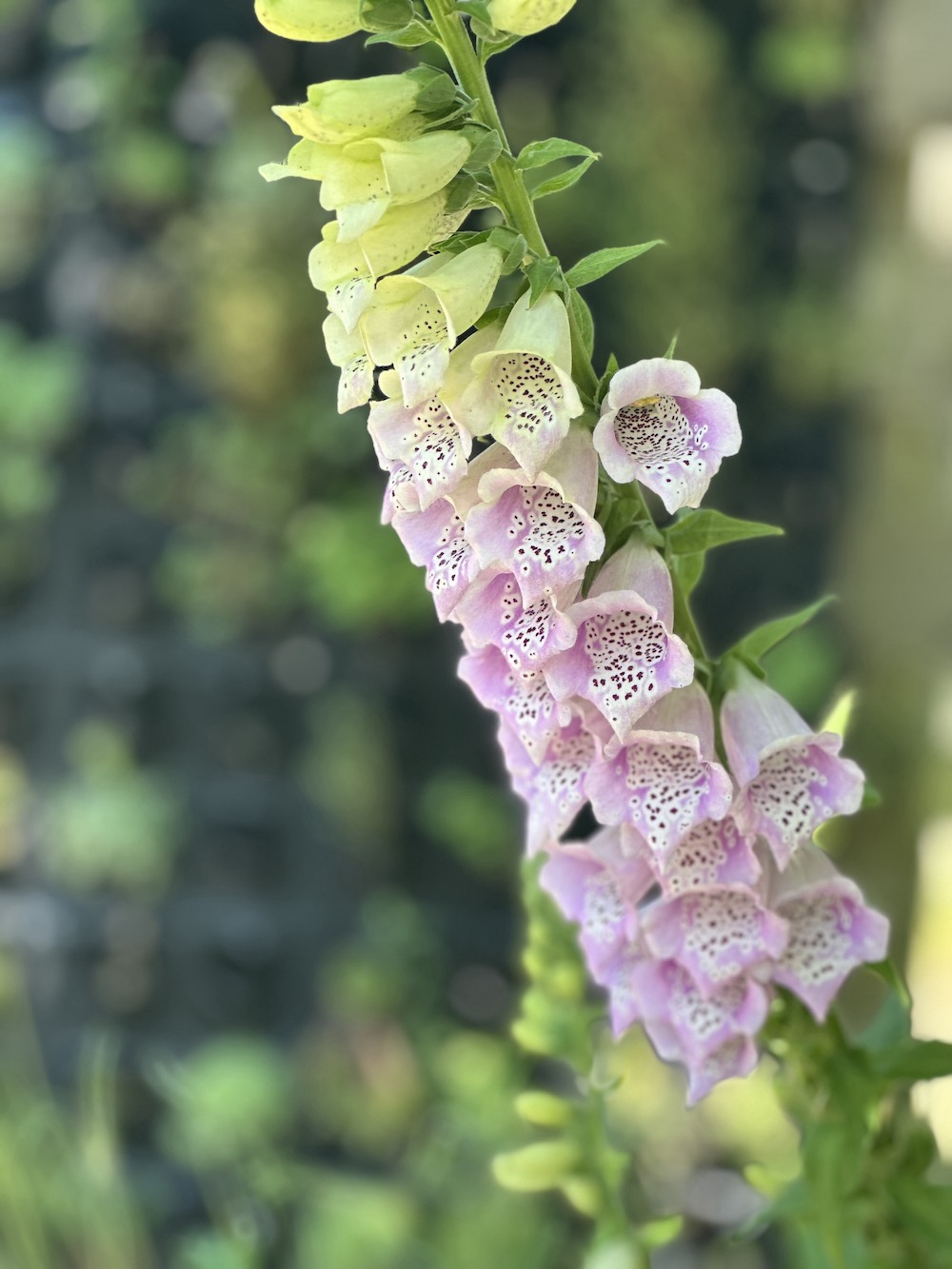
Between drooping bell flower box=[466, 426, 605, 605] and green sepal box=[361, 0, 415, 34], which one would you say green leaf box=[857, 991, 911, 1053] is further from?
green sepal box=[361, 0, 415, 34]

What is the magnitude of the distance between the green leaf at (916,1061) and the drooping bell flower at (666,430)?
0.15 metres

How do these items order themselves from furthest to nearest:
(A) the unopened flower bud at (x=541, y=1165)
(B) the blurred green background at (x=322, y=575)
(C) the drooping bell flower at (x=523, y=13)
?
(B) the blurred green background at (x=322, y=575)
(A) the unopened flower bud at (x=541, y=1165)
(C) the drooping bell flower at (x=523, y=13)

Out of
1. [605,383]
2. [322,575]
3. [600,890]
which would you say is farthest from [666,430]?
[322,575]

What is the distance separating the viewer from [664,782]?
0.29 meters

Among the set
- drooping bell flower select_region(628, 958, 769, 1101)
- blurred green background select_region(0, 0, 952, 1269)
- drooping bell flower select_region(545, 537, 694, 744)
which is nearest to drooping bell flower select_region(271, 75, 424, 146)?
drooping bell flower select_region(545, 537, 694, 744)

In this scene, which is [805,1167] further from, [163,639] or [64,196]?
[64,196]

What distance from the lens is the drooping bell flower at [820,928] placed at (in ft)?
1.00

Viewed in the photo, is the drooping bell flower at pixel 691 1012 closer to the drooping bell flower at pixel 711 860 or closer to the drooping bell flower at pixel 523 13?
the drooping bell flower at pixel 711 860

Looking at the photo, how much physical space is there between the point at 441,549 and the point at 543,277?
66mm

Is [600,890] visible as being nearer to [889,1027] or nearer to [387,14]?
[889,1027]

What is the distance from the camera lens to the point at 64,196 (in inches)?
44.2

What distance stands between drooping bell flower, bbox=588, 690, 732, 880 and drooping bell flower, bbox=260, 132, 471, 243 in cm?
9

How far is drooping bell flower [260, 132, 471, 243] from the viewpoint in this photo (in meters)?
0.25

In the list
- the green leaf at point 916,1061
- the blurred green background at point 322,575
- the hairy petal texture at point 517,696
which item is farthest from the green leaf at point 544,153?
the blurred green background at point 322,575
